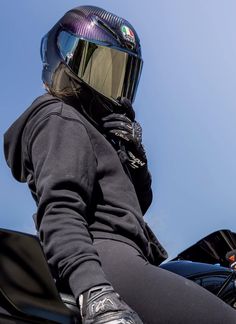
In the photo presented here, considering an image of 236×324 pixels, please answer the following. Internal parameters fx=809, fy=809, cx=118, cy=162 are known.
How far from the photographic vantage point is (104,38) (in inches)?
136

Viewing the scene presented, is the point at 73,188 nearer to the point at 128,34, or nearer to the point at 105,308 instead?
the point at 105,308

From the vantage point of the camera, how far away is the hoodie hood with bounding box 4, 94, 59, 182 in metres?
3.08

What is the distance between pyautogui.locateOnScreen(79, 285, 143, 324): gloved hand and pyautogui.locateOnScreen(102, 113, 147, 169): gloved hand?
2.56 ft

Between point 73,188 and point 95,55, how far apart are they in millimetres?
872

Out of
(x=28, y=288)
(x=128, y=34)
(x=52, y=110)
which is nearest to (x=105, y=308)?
(x=28, y=288)

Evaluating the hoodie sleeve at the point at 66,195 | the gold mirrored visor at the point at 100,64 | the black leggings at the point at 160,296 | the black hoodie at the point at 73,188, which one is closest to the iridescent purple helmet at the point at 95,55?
the gold mirrored visor at the point at 100,64

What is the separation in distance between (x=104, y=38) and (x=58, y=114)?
620 millimetres

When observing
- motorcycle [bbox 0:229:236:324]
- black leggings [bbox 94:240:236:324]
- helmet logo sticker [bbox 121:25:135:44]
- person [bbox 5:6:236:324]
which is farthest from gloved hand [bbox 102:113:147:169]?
motorcycle [bbox 0:229:236:324]

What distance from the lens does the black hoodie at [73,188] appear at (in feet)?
8.52

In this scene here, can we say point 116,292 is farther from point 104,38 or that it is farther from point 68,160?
point 104,38

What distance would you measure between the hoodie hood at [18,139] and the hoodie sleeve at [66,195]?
4.6 inches

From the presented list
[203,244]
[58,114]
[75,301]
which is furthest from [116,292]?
[203,244]

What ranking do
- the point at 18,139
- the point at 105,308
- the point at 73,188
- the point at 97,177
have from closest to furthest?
the point at 105,308
the point at 73,188
the point at 97,177
the point at 18,139

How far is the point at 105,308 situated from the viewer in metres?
2.45
